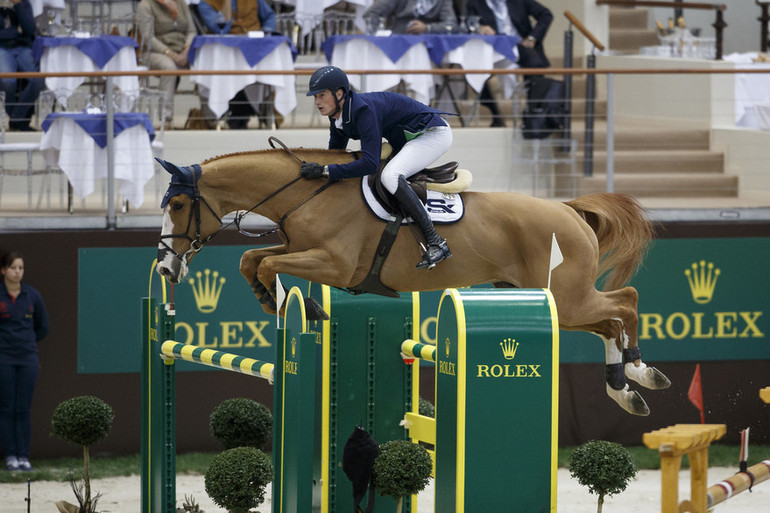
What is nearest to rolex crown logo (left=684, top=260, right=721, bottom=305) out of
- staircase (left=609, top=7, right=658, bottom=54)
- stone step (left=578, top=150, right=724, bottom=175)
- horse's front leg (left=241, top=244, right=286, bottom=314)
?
stone step (left=578, top=150, right=724, bottom=175)

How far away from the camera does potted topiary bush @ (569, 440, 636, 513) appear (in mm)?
4992

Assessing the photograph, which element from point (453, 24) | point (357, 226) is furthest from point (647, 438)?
point (453, 24)

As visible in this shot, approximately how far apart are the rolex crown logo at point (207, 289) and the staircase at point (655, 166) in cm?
257

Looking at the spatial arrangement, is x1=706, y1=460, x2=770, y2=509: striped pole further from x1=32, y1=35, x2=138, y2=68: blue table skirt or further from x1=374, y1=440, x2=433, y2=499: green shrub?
x1=32, y1=35, x2=138, y2=68: blue table skirt

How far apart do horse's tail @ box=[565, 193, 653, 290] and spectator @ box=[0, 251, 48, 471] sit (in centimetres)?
373

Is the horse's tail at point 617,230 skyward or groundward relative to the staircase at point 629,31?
groundward

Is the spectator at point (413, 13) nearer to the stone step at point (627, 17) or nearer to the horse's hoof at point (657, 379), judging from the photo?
the stone step at point (627, 17)

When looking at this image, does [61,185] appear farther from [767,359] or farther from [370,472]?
[767,359]

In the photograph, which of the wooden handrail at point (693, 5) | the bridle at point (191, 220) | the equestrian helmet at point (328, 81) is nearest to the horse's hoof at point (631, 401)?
the equestrian helmet at point (328, 81)

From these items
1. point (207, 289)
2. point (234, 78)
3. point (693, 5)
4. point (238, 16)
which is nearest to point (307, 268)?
point (207, 289)

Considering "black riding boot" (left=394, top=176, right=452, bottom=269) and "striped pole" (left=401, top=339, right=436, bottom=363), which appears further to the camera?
"black riding boot" (left=394, top=176, right=452, bottom=269)

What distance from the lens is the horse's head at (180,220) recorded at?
4.88 metres

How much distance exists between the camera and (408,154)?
515 cm

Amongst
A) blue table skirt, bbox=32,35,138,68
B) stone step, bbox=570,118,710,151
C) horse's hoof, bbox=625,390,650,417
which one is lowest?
horse's hoof, bbox=625,390,650,417
